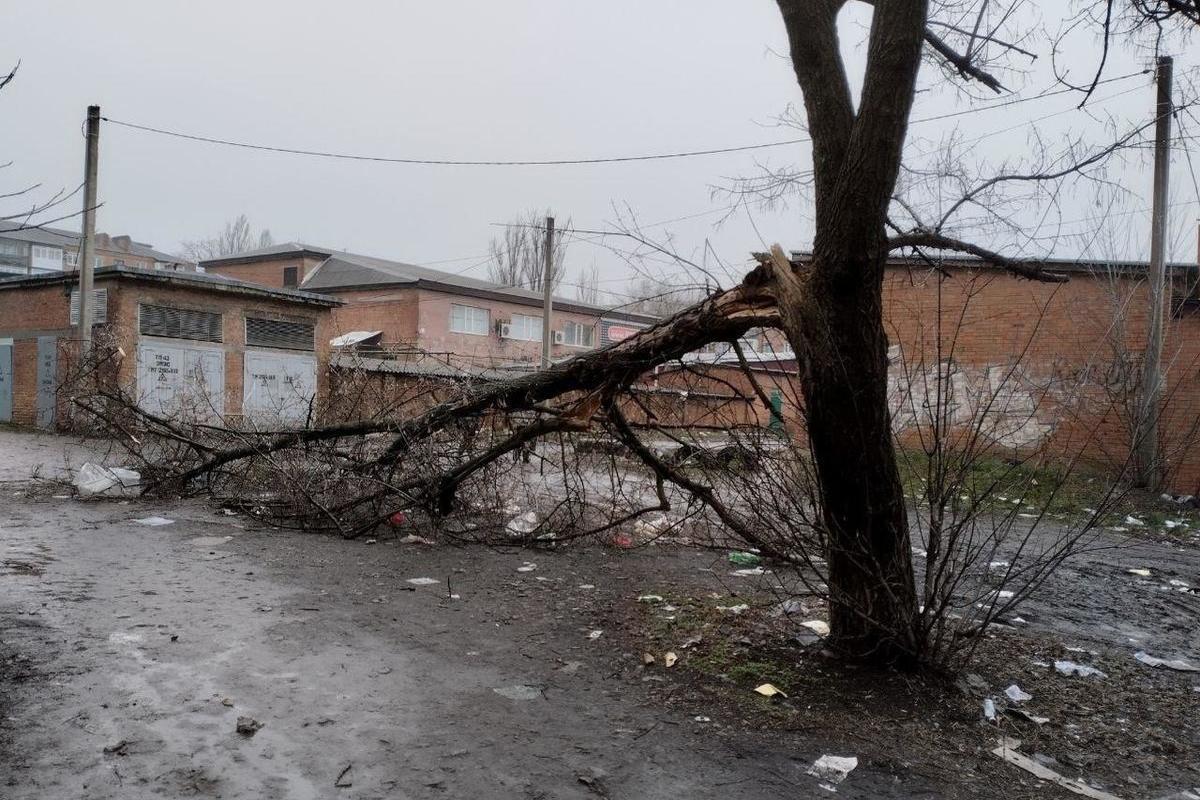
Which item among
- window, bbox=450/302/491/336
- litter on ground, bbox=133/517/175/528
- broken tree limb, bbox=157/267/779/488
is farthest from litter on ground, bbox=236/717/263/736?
window, bbox=450/302/491/336

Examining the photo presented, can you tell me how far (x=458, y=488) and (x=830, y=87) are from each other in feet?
14.7

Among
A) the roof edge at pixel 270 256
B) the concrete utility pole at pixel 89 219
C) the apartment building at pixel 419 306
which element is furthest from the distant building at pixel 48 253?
the concrete utility pole at pixel 89 219

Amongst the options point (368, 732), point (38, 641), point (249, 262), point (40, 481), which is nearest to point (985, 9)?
point (368, 732)

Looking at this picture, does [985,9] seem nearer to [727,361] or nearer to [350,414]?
[727,361]

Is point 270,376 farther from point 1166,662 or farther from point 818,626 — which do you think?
point 1166,662

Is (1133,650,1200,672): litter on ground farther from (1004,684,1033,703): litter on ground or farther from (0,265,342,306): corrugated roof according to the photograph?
(0,265,342,306): corrugated roof

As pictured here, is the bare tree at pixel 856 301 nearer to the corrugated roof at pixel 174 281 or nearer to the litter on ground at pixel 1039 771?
the litter on ground at pixel 1039 771

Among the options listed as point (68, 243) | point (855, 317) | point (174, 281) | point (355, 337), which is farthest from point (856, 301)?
point (68, 243)

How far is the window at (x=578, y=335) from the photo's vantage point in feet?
115

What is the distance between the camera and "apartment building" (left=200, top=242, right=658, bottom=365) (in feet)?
94.1

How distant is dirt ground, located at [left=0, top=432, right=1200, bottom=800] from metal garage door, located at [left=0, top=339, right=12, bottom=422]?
53.0ft

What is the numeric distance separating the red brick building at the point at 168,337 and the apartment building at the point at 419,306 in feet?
19.6

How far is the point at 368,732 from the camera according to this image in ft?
9.70

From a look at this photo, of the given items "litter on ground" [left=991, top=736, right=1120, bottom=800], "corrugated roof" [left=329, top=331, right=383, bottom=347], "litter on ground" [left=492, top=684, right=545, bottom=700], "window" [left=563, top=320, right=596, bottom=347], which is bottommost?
"litter on ground" [left=492, top=684, right=545, bottom=700]
